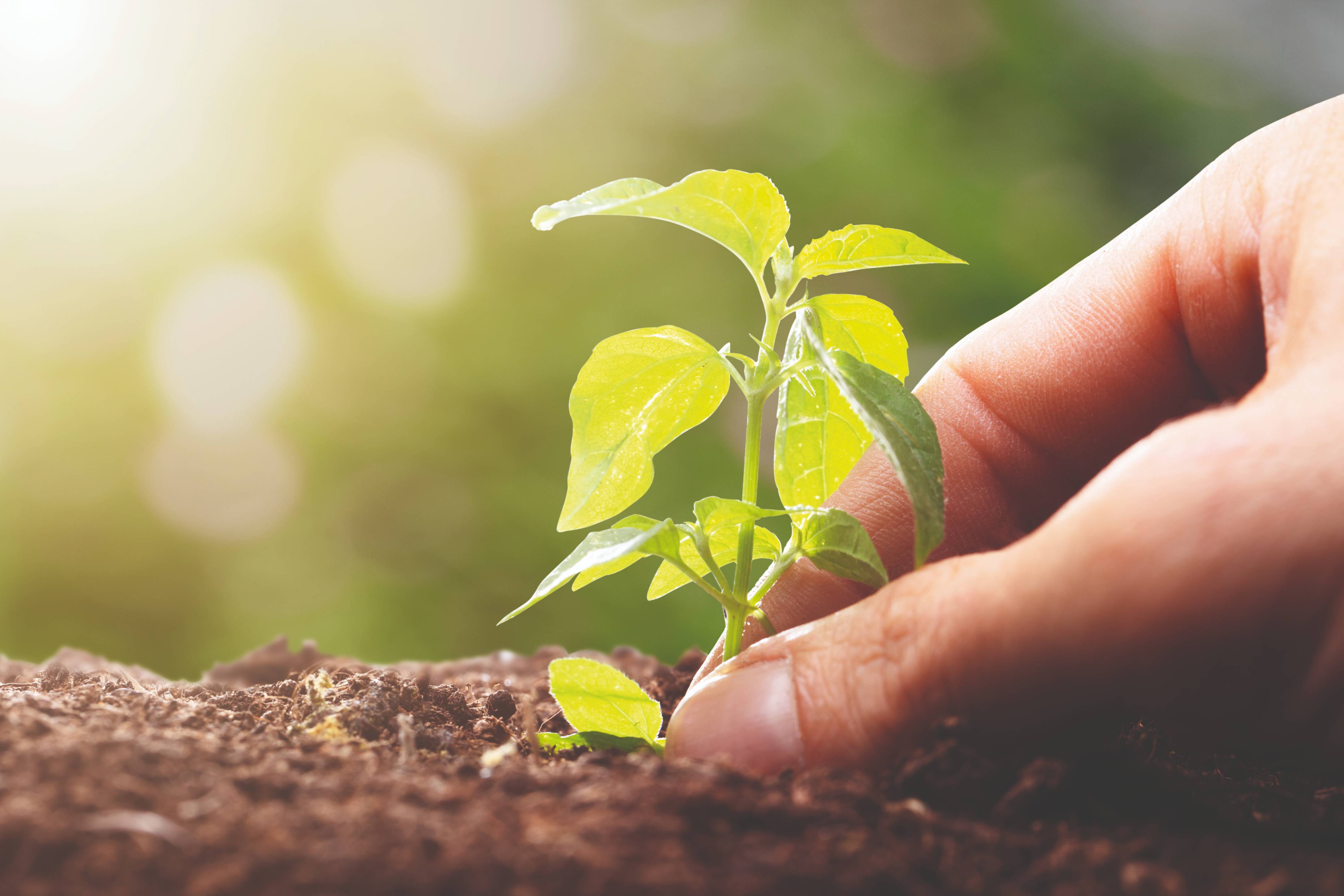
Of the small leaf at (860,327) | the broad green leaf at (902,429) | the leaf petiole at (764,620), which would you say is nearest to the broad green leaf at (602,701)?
the leaf petiole at (764,620)

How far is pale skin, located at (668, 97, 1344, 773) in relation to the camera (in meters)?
0.96

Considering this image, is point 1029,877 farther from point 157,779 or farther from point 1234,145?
point 1234,145

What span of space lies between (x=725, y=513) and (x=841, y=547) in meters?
0.20

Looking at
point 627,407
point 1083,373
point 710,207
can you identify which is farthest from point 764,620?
point 1083,373

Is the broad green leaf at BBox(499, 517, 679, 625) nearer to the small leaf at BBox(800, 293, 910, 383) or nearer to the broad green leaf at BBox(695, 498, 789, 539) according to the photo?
the broad green leaf at BBox(695, 498, 789, 539)

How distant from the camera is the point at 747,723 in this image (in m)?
1.30

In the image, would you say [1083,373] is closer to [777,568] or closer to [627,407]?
[777,568]

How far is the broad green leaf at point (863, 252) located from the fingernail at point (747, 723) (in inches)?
27.8

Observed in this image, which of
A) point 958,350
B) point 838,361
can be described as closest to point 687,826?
point 838,361

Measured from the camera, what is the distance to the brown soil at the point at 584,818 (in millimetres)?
802

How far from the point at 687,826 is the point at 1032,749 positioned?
58cm

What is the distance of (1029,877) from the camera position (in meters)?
0.90

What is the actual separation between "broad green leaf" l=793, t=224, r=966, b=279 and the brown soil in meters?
0.78

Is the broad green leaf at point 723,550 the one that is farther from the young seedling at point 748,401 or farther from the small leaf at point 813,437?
the small leaf at point 813,437
